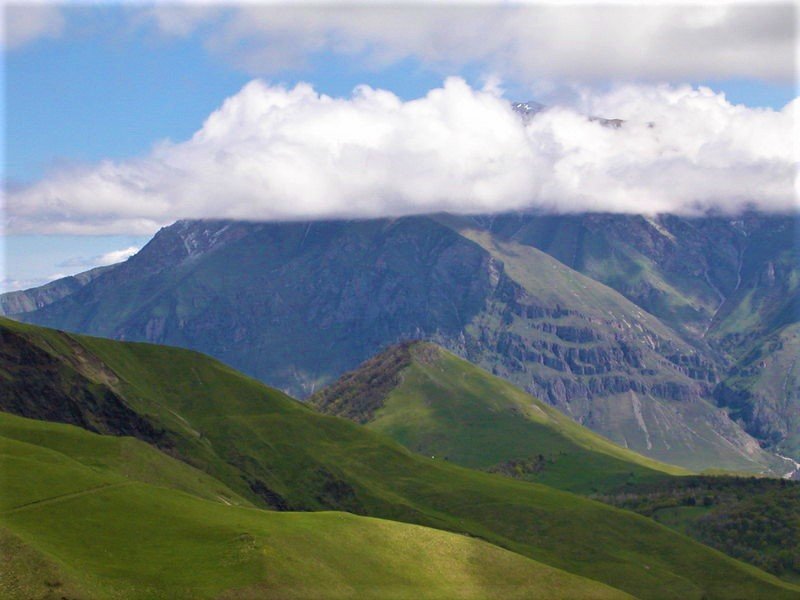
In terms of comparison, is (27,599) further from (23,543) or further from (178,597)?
(178,597)

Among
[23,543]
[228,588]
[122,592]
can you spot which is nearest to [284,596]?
[228,588]

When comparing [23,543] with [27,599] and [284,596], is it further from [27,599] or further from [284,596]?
[284,596]

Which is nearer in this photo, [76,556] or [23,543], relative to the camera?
[23,543]

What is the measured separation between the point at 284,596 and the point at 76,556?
34.9 m

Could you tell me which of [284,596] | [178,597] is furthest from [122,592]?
[284,596]

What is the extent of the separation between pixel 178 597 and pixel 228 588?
29.9 ft

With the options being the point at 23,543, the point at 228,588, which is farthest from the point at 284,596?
the point at 23,543

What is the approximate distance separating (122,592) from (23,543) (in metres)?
16.9

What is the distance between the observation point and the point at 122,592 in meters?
188

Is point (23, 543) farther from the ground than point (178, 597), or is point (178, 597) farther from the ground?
point (23, 543)

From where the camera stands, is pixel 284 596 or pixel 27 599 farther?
pixel 284 596

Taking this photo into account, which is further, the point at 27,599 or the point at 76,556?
the point at 76,556

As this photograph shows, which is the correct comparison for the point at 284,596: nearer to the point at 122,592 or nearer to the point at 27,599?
the point at 122,592

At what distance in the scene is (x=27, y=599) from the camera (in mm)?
174875
